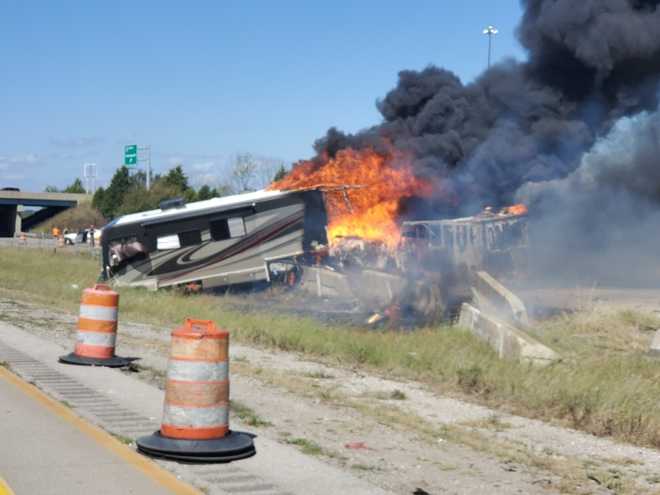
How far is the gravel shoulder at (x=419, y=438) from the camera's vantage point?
7117 mm

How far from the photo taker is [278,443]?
794 cm

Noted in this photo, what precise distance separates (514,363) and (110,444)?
7278mm

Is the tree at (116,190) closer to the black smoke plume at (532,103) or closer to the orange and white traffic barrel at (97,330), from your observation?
the black smoke plume at (532,103)

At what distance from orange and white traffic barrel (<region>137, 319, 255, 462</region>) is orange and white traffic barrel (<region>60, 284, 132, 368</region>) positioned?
193 inches

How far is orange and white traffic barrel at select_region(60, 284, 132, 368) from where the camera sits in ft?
39.9

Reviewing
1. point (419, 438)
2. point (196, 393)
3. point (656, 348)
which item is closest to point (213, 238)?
point (656, 348)

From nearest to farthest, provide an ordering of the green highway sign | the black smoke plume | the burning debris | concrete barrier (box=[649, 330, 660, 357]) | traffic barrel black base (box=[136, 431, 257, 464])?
traffic barrel black base (box=[136, 431, 257, 464]) < concrete barrier (box=[649, 330, 660, 357]) < the black smoke plume < the burning debris < the green highway sign

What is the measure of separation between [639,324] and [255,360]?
964 centimetres

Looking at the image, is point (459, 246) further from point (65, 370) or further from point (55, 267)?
point (55, 267)

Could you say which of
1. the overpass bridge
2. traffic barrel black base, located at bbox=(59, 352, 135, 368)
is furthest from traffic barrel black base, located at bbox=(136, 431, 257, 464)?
the overpass bridge

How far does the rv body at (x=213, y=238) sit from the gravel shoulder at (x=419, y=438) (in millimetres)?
15961

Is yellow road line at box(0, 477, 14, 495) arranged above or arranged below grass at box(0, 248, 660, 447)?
below

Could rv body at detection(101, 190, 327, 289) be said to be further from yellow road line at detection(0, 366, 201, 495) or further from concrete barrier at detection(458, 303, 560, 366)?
yellow road line at detection(0, 366, 201, 495)

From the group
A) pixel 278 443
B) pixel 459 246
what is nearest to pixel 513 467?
pixel 278 443
